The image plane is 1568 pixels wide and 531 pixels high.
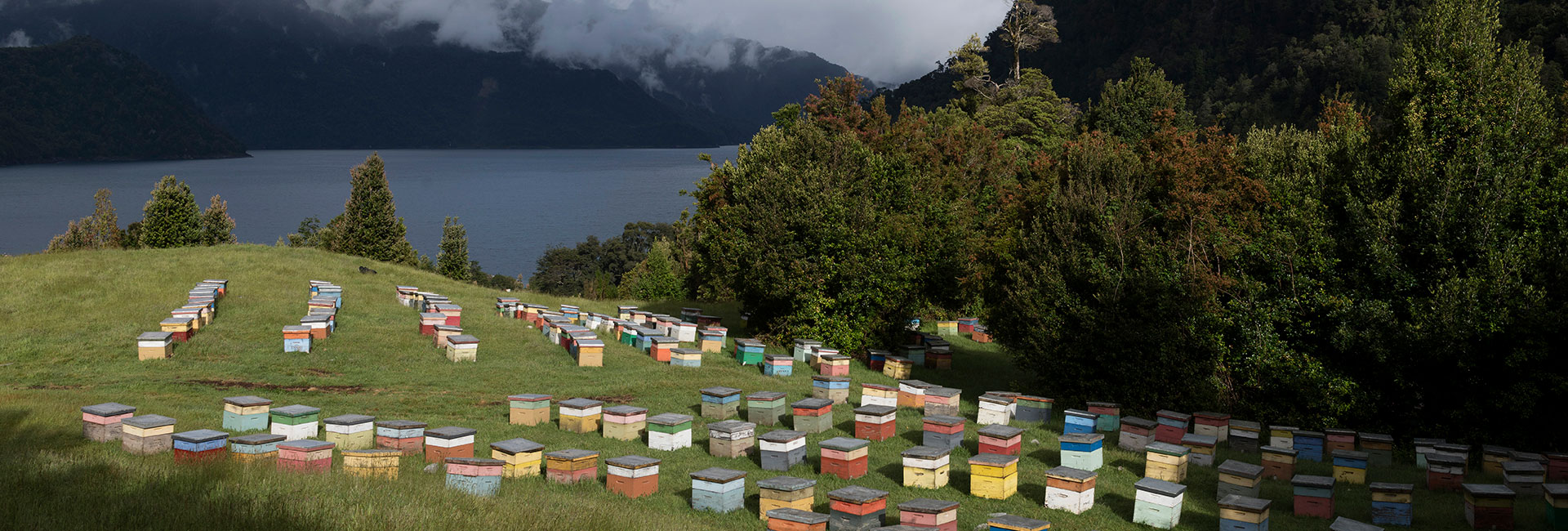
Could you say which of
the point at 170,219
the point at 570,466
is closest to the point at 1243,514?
the point at 570,466

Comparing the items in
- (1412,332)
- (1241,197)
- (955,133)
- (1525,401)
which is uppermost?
(955,133)

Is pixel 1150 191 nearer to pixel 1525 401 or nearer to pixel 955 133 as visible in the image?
pixel 1525 401

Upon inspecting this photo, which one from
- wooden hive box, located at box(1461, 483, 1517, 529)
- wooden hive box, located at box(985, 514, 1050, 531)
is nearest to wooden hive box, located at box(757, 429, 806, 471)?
wooden hive box, located at box(985, 514, 1050, 531)

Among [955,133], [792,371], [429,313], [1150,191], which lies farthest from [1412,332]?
[955,133]

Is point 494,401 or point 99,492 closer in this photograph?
point 99,492

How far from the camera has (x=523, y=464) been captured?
1090 centimetres

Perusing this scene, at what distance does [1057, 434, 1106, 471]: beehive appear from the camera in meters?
12.0

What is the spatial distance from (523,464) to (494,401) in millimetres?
5903

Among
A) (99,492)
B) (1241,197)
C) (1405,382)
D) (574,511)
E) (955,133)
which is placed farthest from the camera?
(955,133)

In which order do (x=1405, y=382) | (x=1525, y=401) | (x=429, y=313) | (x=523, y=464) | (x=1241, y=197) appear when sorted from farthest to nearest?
1. (x=429, y=313)
2. (x=1241, y=197)
3. (x=1405, y=382)
4. (x=1525, y=401)
5. (x=523, y=464)

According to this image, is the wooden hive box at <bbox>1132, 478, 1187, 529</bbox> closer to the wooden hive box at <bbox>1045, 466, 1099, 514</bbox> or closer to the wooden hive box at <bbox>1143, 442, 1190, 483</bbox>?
the wooden hive box at <bbox>1045, 466, 1099, 514</bbox>

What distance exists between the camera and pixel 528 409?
14289mm

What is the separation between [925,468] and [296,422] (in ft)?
27.4


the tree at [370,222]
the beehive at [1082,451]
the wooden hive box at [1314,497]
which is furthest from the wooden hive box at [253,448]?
the tree at [370,222]
